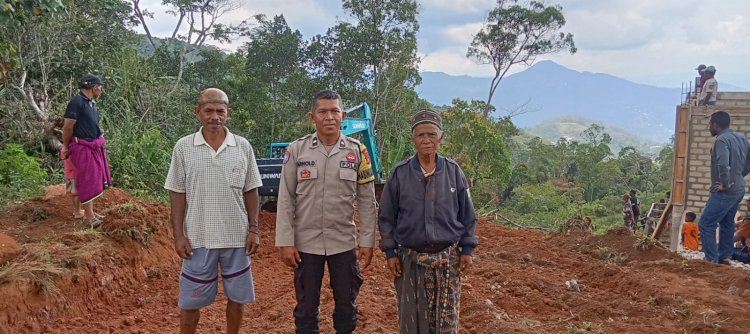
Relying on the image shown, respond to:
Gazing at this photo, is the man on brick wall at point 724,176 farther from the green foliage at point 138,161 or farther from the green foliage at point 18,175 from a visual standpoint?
the green foliage at point 18,175

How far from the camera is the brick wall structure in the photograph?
463 inches

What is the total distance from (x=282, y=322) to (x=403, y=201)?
5.32 ft

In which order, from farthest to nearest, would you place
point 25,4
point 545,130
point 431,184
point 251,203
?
point 545,130 → point 25,4 → point 251,203 → point 431,184

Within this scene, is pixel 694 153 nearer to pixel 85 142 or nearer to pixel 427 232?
pixel 427 232

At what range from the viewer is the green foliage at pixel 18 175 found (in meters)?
6.68

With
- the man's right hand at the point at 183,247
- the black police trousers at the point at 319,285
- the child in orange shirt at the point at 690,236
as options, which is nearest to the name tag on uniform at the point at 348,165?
the black police trousers at the point at 319,285

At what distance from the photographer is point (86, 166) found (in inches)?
198

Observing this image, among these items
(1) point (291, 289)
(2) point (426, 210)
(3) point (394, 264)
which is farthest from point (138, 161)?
(2) point (426, 210)

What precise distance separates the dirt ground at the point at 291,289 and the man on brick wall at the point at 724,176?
560 millimetres

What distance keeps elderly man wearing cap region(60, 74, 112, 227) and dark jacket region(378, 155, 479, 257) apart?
3.55 m

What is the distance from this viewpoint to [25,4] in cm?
433

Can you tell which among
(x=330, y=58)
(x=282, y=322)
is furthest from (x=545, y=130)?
(x=282, y=322)

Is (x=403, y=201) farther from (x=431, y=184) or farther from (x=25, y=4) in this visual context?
(x=25, y=4)

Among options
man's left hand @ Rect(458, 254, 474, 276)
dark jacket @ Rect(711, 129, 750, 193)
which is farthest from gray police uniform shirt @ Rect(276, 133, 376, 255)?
dark jacket @ Rect(711, 129, 750, 193)
